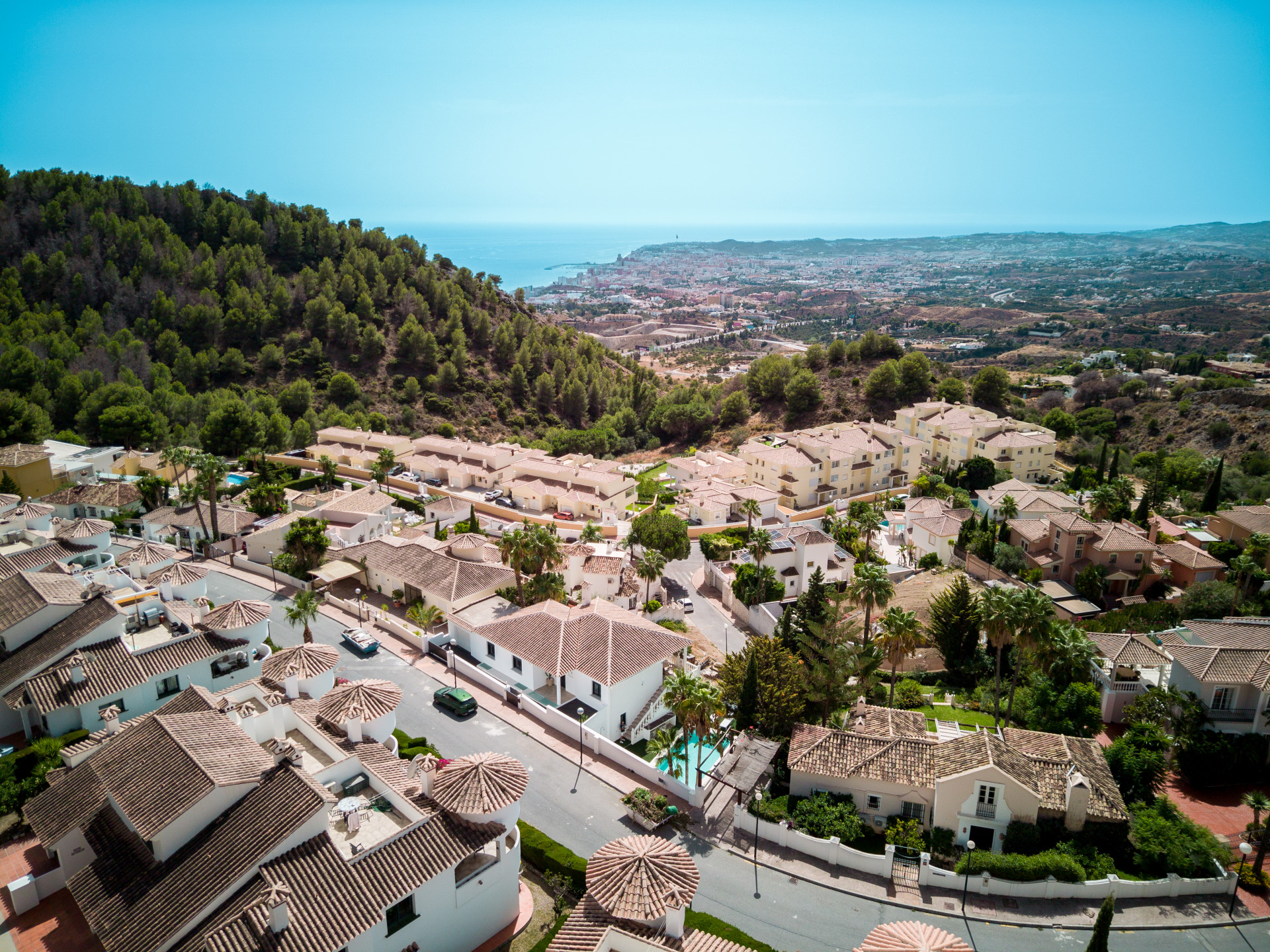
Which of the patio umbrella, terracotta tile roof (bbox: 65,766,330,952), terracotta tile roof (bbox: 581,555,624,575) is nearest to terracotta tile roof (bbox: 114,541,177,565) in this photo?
terracotta tile roof (bbox: 581,555,624,575)

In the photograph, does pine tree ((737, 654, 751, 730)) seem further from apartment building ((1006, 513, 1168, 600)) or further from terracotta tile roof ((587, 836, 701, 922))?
apartment building ((1006, 513, 1168, 600))

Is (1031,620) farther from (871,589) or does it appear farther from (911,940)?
(911,940)

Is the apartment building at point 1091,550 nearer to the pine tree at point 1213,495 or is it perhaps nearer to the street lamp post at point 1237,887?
the pine tree at point 1213,495

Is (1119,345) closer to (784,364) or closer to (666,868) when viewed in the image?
(784,364)

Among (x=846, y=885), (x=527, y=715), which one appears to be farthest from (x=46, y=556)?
(x=846, y=885)

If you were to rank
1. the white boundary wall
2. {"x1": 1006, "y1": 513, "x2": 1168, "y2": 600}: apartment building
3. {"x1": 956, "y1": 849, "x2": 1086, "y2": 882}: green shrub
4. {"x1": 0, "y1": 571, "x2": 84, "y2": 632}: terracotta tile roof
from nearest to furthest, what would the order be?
the white boundary wall → {"x1": 956, "y1": 849, "x2": 1086, "y2": 882}: green shrub → {"x1": 0, "y1": 571, "x2": 84, "y2": 632}: terracotta tile roof → {"x1": 1006, "y1": 513, "x2": 1168, "y2": 600}: apartment building

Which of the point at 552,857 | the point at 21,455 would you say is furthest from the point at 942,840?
the point at 21,455

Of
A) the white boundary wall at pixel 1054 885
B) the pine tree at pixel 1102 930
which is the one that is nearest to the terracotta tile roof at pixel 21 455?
the white boundary wall at pixel 1054 885
